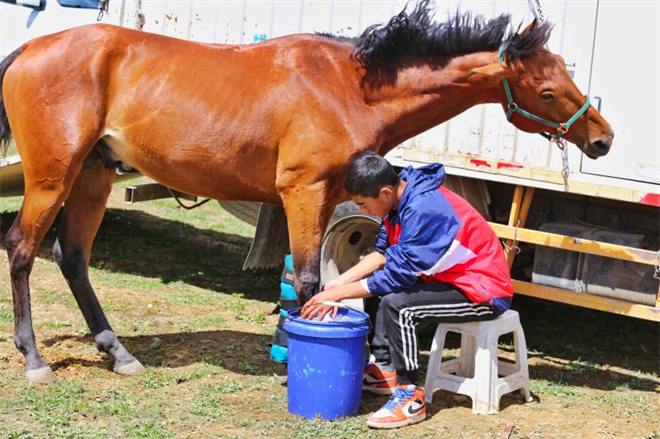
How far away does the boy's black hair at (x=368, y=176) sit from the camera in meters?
4.31

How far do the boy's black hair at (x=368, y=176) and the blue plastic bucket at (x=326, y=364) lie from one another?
659 mm

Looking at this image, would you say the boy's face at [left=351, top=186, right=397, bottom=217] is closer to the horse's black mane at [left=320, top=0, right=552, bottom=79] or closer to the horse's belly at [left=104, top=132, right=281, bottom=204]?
the horse's belly at [left=104, top=132, right=281, bottom=204]

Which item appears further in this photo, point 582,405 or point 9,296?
point 9,296

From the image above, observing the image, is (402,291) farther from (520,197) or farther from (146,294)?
(146,294)

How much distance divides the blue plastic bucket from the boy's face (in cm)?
55

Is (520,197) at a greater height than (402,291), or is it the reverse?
(520,197)

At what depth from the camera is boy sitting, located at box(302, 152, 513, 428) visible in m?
4.32

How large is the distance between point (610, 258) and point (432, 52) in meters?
1.92

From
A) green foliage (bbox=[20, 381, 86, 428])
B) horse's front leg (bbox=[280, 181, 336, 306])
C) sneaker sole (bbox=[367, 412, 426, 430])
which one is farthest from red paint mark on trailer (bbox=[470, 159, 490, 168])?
green foliage (bbox=[20, 381, 86, 428])

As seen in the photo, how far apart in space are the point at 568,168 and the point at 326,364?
2.33m

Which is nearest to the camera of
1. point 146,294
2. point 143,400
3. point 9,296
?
point 143,400

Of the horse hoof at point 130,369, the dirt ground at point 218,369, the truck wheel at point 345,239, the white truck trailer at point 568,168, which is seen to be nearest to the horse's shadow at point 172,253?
the dirt ground at point 218,369

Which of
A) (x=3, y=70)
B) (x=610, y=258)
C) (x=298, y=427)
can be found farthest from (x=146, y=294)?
(x=610, y=258)

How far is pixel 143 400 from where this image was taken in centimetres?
464
